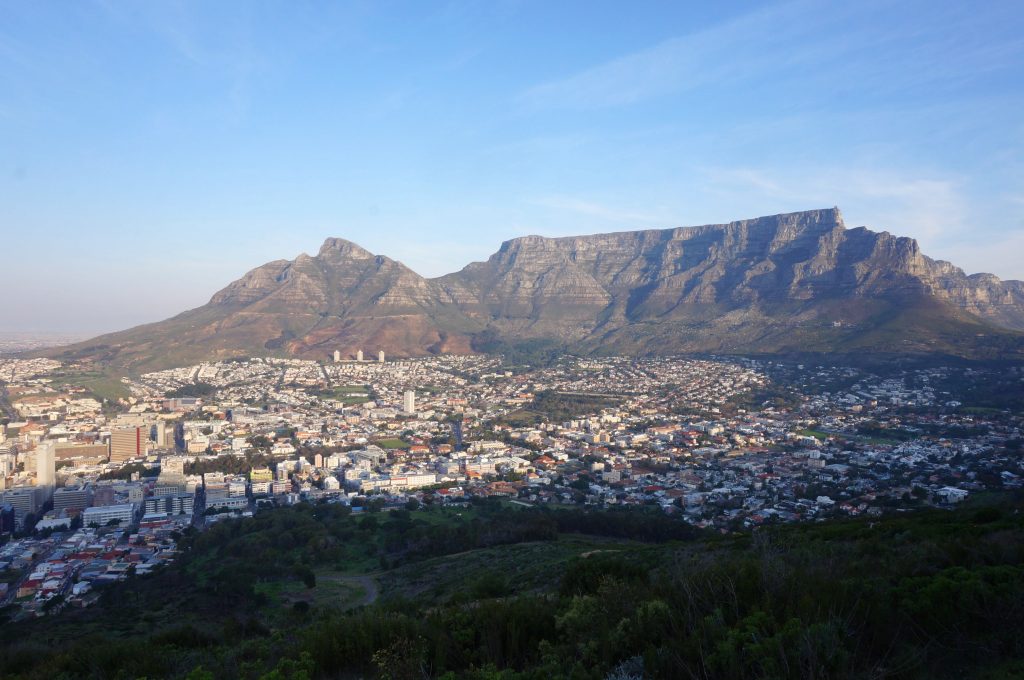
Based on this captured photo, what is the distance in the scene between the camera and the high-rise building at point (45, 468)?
A: 28781mm

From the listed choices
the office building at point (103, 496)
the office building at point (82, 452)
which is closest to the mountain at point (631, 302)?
the office building at point (82, 452)

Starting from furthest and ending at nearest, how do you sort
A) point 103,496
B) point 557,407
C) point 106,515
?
point 557,407, point 103,496, point 106,515

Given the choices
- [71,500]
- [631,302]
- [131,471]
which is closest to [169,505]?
[71,500]

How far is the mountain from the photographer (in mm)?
69625

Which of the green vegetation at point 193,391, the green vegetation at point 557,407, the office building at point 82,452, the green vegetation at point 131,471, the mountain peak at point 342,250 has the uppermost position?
the mountain peak at point 342,250

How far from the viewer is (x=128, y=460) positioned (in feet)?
115

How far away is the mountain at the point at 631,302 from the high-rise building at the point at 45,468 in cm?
4256

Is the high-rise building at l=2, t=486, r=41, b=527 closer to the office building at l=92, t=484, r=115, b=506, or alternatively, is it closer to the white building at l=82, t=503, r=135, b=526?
the office building at l=92, t=484, r=115, b=506

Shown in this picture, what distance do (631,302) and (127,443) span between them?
3066 inches

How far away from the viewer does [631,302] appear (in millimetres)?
101750

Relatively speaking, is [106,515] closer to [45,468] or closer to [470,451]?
[45,468]

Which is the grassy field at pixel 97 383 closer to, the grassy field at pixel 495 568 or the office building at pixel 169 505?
the office building at pixel 169 505

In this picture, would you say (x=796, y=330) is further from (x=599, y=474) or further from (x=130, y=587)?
(x=130, y=587)

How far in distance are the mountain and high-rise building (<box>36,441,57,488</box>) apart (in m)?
42.6
